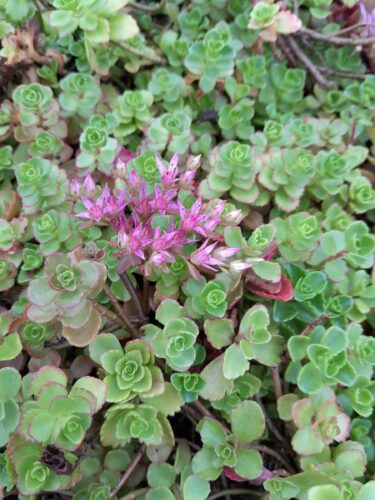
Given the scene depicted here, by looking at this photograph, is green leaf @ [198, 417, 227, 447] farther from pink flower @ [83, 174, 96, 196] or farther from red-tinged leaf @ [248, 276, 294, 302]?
pink flower @ [83, 174, 96, 196]

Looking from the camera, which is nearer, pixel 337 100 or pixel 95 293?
pixel 95 293

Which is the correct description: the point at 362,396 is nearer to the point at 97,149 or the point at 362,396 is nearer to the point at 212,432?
the point at 212,432

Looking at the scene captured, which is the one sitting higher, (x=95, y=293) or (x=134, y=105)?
(x=134, y=105)

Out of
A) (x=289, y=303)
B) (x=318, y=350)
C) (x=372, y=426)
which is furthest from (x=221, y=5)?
(x=372, y=426)

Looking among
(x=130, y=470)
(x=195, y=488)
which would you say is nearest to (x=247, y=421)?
(x=195, y=488)

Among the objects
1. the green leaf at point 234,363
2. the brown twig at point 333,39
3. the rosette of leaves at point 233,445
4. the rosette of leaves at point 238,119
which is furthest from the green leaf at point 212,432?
the brown twig at point 333,39

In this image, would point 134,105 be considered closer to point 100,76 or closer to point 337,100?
point 100,76
